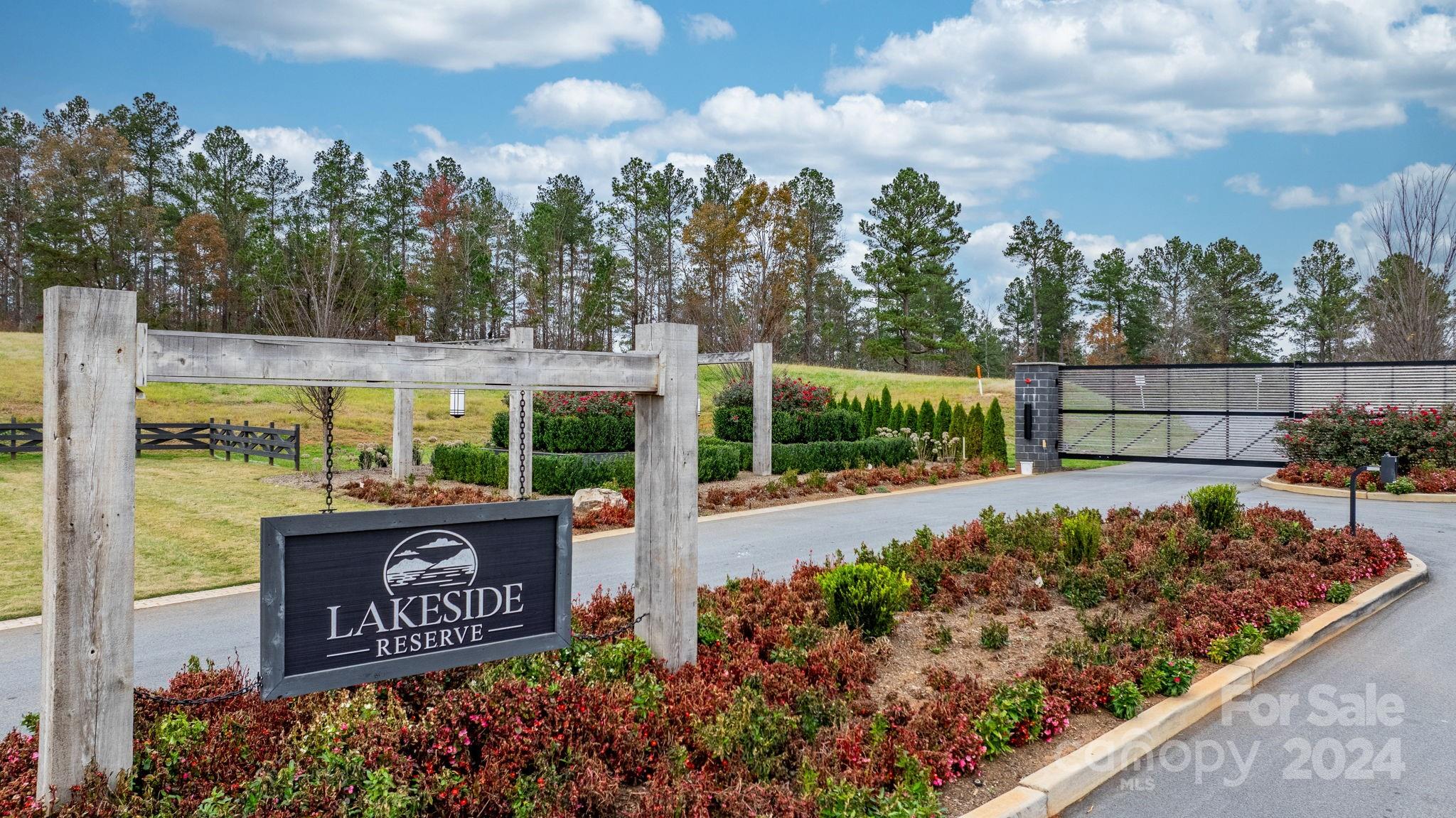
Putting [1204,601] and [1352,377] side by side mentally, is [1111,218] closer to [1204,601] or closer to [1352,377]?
[1352,377]

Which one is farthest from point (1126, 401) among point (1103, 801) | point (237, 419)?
point (237, 419)

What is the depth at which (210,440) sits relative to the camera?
734 inches

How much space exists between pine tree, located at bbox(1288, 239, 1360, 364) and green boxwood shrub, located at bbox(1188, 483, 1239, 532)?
3939cm

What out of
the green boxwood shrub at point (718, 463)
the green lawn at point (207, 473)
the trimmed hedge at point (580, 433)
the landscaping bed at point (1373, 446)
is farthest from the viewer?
the green boxwood shrub at point (718, 463)

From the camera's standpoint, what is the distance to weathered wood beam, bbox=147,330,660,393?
309 cm

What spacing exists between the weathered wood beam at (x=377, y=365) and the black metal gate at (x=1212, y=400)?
16.8 metres

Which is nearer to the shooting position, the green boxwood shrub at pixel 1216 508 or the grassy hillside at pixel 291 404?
the green boxwood shrub at pixel 1216 508

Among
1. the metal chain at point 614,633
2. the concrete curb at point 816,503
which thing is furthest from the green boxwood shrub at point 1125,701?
the concrete curb at point 816,503

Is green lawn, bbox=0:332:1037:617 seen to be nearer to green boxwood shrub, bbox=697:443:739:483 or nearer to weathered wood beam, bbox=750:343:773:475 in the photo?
weathered wood beam, bbox=750:343:773:475

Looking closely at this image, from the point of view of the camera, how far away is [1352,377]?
54.0 feet

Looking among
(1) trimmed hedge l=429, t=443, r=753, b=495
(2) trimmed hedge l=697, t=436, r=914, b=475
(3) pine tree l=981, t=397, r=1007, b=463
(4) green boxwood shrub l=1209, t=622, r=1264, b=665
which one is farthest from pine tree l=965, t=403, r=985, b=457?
(4) green boxwood shrub l=1209, t=622, r=1264, b=665

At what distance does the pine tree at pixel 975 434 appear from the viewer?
20000 millimetres

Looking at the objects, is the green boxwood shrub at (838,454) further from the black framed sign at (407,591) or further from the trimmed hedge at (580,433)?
the black framed sign at (407,591)

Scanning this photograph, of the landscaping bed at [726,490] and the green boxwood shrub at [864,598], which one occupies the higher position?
the green boxwood shrub at [864,598]
